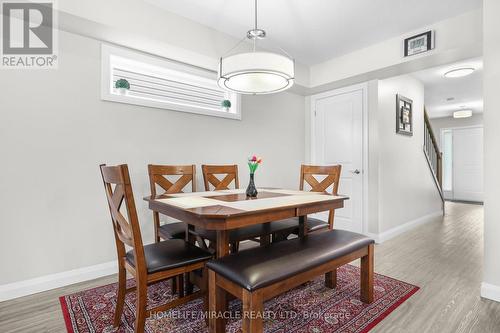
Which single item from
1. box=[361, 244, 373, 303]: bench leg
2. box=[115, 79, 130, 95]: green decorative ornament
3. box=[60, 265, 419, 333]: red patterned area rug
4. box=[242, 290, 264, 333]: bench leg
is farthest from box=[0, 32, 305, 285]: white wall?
box=[361, 244, 373, 303]: bench leg

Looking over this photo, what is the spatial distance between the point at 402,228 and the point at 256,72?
3452 mm

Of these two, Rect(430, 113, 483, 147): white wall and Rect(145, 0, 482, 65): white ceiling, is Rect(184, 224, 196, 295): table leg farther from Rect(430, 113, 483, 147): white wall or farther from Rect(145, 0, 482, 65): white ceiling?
Rect(430, 113, 483, 147): white wall

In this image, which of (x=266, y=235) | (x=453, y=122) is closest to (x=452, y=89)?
(x=453, y=122)

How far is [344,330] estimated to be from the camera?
5.25 ft

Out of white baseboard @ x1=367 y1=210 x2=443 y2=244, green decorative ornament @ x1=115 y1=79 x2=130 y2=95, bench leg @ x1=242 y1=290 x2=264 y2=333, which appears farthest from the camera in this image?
white baseboard @ x1=367 y1=210 x2=443 y2=244

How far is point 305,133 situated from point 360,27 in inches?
71.5

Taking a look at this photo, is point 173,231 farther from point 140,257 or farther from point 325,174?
point 325,174

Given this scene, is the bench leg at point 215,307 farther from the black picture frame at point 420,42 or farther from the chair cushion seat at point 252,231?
the black picture frame at point 420,42

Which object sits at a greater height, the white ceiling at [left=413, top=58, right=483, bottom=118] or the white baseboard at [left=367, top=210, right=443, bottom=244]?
the white ceiling at [left=413, top=58, right=483, bottom=118]

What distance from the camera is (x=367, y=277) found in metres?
1.92

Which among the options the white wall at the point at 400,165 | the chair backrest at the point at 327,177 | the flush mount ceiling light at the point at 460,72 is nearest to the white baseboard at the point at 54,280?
the chair backrest at the point at 327,177

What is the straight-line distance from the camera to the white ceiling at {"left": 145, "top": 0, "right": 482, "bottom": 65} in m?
2.40

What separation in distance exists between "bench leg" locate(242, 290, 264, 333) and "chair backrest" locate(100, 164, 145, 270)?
22.3 inches

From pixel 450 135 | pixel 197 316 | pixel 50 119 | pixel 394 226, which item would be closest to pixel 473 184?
pixel 450 135
